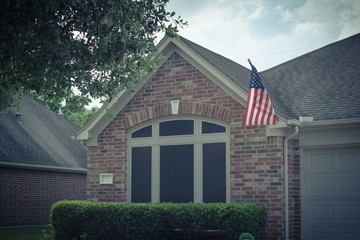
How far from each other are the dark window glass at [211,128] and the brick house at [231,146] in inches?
1.0

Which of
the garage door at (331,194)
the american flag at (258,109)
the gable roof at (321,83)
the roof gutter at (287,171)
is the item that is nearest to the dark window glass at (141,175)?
the american flag at (258,109)

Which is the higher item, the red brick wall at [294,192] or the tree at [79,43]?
the tree at [79,43]

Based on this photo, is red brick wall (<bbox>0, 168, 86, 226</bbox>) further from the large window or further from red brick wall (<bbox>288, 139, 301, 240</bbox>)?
red brick wall (<bbox>288, 139, 301, 240</bbox>)

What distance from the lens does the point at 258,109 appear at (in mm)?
10055

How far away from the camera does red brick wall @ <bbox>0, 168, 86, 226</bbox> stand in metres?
19.6

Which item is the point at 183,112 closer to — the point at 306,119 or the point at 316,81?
the point at 306,119

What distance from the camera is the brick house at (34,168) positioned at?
19.8 m

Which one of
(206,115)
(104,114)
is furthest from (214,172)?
(104,114)

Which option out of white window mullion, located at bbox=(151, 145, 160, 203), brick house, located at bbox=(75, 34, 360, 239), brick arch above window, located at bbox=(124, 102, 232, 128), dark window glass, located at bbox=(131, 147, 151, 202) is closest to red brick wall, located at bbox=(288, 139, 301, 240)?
brick house, located at bbox=(75, 34, 360, 239)

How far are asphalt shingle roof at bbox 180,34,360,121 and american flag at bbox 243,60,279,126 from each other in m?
0.56

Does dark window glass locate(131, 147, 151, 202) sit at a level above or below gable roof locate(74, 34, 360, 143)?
below

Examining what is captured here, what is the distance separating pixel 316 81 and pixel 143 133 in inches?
205

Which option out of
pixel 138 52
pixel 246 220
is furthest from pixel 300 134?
pixel 138 52

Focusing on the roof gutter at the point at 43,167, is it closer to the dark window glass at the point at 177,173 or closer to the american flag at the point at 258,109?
the dark window glass at the point at 177,173
